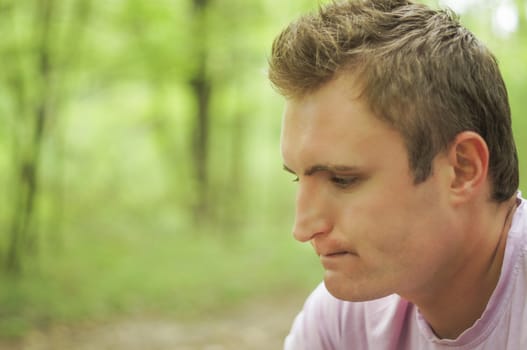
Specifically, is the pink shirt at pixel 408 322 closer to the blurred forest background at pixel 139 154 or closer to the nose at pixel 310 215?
the nose at pixel 310 215

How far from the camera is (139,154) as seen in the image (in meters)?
12.4

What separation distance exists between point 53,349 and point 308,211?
5.22 metres

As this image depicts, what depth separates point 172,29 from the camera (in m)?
8.61

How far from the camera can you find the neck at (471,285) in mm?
1217

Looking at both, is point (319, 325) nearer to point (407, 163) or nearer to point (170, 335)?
point (407, 163)

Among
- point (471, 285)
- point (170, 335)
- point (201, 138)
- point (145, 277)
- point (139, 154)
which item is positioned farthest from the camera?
point (139, 154)

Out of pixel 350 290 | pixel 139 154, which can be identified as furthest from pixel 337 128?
pixel 139 154

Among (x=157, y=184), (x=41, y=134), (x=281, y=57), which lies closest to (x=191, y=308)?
(x=41, y=134)

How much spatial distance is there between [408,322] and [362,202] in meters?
0.38

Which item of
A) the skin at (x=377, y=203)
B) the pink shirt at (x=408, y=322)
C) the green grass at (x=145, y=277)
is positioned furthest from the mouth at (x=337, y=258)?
the green grass at (x=145, y=277)

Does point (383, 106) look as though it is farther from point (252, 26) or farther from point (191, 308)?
point (252, 26)

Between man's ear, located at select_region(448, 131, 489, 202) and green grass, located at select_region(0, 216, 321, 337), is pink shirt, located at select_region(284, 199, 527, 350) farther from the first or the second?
green grass, located at select_region(0, 216, 321, 337)

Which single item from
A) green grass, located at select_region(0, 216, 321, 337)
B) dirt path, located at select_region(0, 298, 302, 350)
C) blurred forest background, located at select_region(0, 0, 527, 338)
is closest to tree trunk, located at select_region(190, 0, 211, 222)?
blurred forest background, located at select_region(0, 0, 527, 338)

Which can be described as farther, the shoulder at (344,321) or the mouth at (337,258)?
the shoulder at (344,321)
